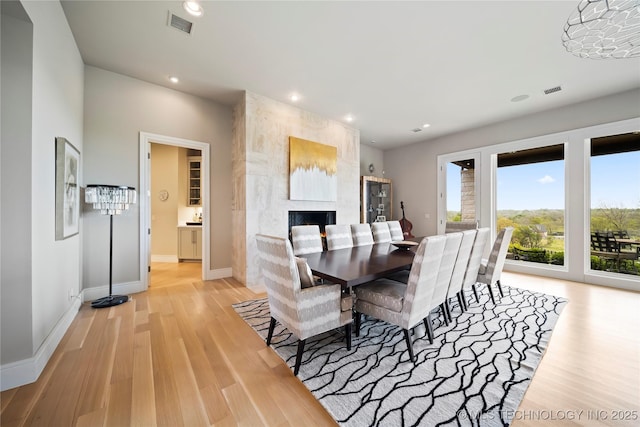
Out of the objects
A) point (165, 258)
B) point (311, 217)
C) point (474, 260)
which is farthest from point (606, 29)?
point (165, 258)

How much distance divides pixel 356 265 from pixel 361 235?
1.23 metres

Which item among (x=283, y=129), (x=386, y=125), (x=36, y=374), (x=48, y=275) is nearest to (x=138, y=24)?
(x=283, y=129)

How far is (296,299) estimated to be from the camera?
1656 mm

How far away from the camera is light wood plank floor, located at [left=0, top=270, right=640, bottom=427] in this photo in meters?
1.35

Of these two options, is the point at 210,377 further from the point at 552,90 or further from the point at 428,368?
the point at 552,90

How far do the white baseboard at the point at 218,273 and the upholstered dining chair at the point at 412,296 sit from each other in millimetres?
2799

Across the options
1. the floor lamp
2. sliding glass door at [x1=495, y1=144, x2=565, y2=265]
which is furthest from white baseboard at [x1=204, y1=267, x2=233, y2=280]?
sliding glass door at [x1=495, y1=144, x2=565, y2=265]

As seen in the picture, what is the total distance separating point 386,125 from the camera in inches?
201

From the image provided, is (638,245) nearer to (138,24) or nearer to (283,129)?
(283,129)

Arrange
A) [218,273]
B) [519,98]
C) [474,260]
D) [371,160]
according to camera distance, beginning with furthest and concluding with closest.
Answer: [371,160]
[218,273]
[519,98]
[474,260]

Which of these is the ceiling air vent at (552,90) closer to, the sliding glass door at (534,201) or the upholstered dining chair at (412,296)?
the sliding glass door at (534,201)

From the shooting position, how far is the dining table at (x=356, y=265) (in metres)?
1.70

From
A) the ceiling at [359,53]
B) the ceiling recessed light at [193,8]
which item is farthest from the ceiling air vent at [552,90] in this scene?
the ceiling recessed light at [193,8]

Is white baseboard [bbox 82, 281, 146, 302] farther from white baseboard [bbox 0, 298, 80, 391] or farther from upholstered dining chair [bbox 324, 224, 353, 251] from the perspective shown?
upholstered dining chair [bbox 324, 224, 353, 251]
